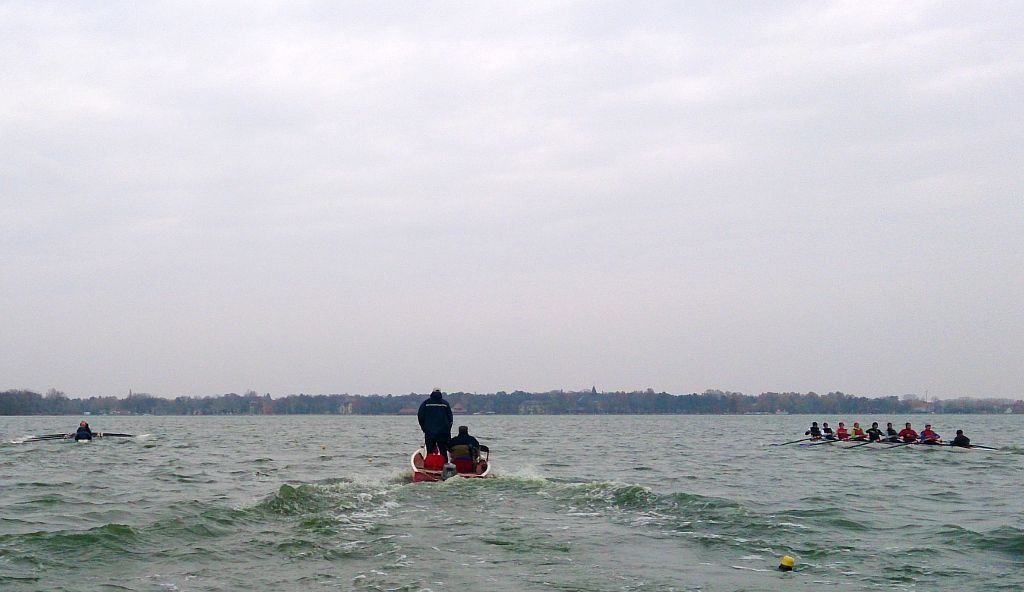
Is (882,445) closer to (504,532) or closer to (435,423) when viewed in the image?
(435,423)

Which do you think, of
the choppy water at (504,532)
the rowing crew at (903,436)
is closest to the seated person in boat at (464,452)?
the choppy water at (504,532)

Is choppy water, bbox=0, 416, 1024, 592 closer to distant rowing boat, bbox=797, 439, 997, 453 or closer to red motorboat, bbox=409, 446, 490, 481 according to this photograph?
red motorboat, bbox=409, 446, 490, 481

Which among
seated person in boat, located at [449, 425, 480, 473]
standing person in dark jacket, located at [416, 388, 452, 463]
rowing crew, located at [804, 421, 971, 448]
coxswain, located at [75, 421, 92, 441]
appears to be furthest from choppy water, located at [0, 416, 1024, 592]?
coxswain, located at [75, 421, 92, 441]

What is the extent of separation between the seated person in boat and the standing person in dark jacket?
215mm

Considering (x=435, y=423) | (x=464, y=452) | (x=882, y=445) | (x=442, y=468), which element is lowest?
(x=882, y=445)

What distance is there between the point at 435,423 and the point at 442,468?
134 centimetres

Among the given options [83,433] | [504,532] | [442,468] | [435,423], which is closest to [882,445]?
[435,423]

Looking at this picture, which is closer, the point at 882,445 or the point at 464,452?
the point at 464,452

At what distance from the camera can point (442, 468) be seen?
69.8 feet

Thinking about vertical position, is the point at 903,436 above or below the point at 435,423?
below

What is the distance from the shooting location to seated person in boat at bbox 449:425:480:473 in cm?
2166

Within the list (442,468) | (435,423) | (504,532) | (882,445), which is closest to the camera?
(504,532)

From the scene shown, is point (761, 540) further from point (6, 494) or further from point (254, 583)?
point (6, 494)

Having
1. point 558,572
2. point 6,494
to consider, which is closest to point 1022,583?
point 558,572
